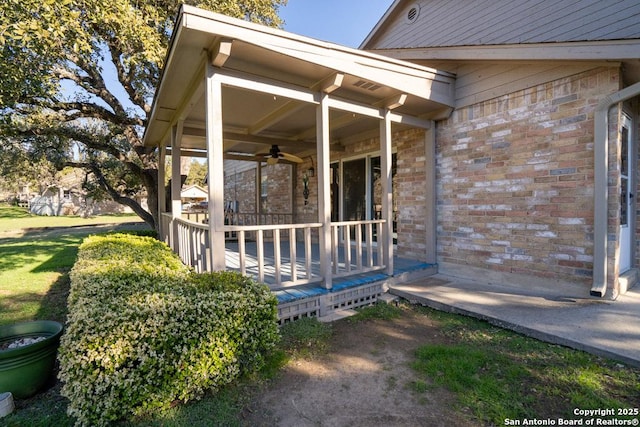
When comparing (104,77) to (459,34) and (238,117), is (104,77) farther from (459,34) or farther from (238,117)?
(459,34)

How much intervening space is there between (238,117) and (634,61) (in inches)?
207

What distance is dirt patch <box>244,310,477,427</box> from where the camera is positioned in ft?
6.77

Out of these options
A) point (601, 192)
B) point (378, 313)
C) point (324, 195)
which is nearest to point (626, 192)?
point (601, 192)

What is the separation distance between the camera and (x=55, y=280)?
18.5 feet

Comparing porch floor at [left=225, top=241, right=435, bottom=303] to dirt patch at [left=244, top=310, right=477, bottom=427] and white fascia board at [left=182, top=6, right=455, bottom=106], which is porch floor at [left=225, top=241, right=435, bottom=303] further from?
white fascia board at [left=182, top=6, right=455, bottom=106]

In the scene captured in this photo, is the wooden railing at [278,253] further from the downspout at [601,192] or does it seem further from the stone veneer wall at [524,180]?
the downspout at [601,192]

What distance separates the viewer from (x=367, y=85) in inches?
161

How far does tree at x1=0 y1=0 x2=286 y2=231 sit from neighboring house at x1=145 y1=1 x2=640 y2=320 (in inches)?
71.4

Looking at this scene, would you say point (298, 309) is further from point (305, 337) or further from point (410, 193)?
point (410, 193)

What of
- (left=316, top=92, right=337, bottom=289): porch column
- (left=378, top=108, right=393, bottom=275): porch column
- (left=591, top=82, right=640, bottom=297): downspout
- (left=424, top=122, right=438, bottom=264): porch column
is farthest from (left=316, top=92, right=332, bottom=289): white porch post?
(left=591, top=82, right=640, bottom=297): downspout

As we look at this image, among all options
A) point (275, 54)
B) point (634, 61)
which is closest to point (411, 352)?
point (275, 54)

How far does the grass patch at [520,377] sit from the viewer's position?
210 centimetres

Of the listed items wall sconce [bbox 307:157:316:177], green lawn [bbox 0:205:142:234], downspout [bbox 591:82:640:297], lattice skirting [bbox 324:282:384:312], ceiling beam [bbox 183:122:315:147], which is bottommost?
lattice skirting [bbox 324:282:384:312]

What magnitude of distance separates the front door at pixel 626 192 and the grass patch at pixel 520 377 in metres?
2.28
